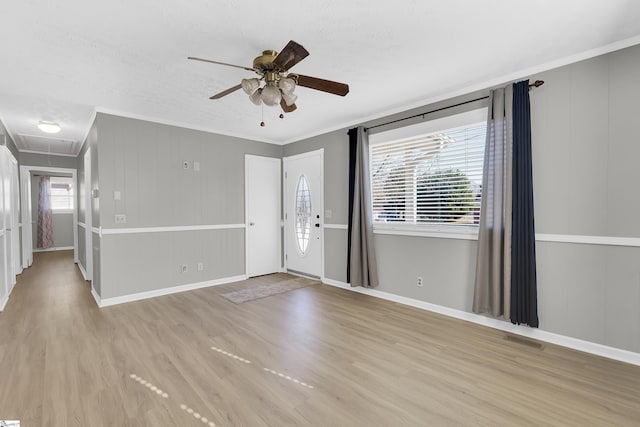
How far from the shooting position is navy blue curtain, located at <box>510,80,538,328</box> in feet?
9.23

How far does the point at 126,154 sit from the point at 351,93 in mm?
3140

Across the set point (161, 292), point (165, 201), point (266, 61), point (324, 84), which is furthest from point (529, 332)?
point (165, 201)

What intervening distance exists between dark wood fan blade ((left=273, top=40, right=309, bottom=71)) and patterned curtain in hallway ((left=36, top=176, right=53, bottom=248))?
34.4 feet

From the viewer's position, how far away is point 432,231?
3.65 m

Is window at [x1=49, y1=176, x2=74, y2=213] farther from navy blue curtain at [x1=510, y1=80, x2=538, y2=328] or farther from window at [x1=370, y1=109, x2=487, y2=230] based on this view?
navy blue curtain at [x1=510, y1=80, x2=538, y2=328]

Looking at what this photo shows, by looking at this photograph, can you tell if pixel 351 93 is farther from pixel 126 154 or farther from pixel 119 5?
pixel 126 154

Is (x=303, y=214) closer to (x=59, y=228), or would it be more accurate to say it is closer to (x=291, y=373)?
(x=291, y=373)

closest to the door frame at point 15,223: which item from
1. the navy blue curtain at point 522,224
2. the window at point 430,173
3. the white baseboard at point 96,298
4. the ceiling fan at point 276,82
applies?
the white baseboard at point 96,298

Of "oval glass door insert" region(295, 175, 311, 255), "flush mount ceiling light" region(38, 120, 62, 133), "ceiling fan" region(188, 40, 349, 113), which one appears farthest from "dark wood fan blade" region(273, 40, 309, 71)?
"flush mount ceiling light" region(38, 120, 62, 133)

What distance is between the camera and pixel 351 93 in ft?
11.3

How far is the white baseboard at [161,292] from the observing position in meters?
→ 3.92

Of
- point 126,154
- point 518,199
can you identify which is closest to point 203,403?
point 518,199

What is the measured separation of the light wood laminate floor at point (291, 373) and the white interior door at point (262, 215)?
6.18 ft

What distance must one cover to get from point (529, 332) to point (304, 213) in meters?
3.65
